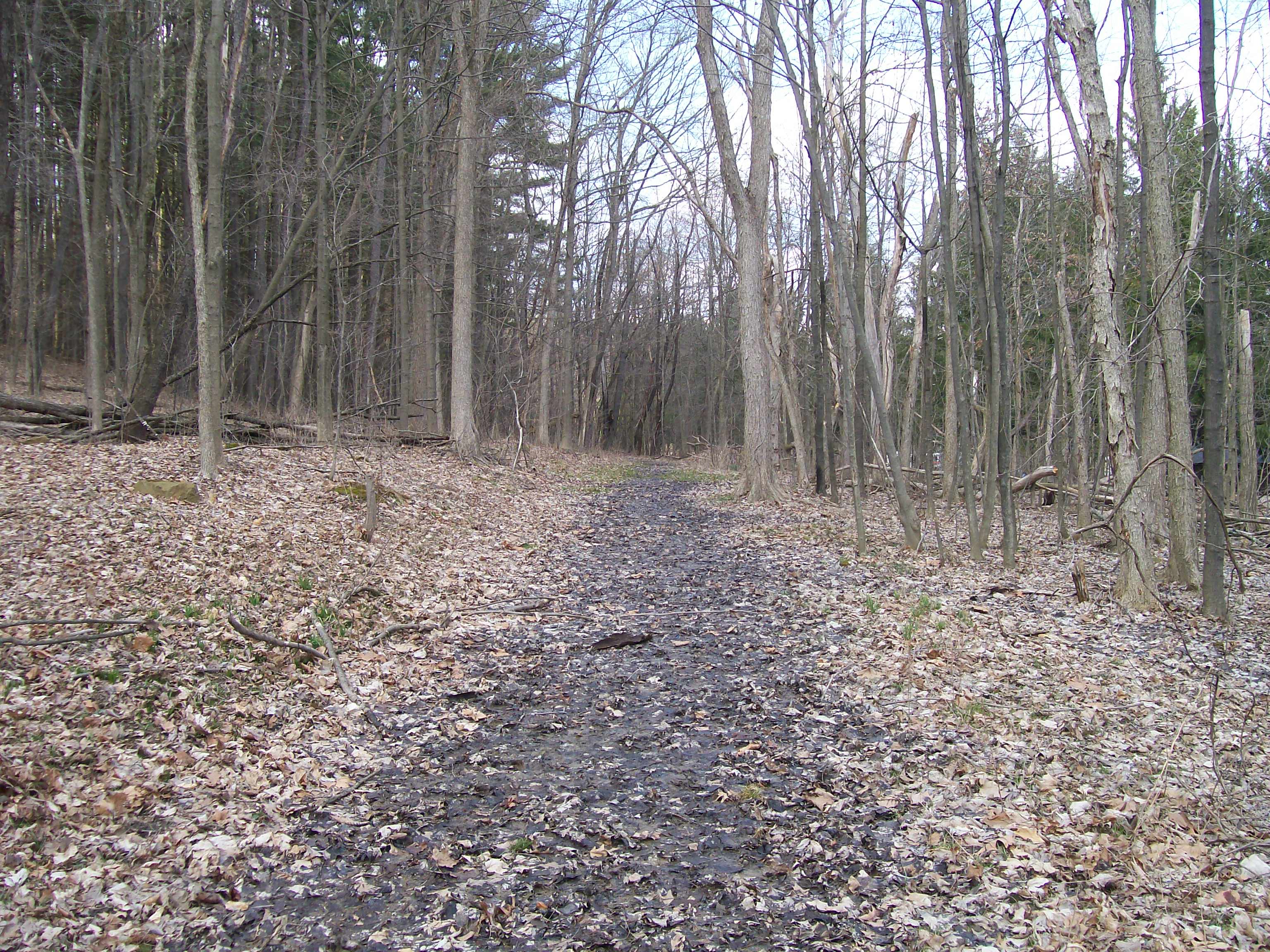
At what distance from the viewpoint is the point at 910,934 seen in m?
3.06

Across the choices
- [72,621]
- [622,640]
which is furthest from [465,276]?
[72,621]

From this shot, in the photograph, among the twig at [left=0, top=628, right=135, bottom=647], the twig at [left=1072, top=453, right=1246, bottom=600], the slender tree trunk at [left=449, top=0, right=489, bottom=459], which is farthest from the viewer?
the slender tree trunk at [left=449, top=0, right=489, bottom=459]

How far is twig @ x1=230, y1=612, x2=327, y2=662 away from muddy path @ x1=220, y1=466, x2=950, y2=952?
3.12 ft

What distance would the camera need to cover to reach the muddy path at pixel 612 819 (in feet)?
10.4

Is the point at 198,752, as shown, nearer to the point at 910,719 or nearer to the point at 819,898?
the point at 819,898

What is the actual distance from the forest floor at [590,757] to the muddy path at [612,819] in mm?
20

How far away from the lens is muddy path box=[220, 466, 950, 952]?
10.4 ft

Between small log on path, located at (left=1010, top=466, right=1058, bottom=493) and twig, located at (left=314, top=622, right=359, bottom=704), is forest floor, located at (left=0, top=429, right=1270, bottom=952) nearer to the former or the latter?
twig, located at (left=314, top=622, right=359, bottom=704)

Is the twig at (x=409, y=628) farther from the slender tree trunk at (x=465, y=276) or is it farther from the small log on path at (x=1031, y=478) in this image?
the small log on path at (x=1031, y=478)

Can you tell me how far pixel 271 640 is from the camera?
5.73 meters

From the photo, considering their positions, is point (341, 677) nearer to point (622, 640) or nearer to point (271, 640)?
point (271, 640)

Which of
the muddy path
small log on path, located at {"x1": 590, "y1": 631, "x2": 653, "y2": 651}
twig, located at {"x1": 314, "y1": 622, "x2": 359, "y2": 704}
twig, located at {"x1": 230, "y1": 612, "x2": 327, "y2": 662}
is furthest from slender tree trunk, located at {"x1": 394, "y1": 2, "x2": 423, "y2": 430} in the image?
the muddy path

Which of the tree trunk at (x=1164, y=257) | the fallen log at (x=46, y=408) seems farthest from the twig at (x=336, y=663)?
the tree trunk at (x=1164, y=257)

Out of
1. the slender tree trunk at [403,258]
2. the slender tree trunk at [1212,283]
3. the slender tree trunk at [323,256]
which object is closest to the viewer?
the slender tree trunk at [1212,283]
